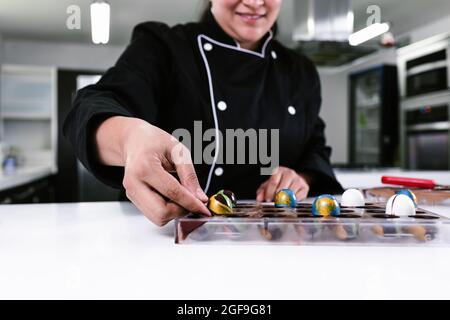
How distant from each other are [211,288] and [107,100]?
0.46 metres

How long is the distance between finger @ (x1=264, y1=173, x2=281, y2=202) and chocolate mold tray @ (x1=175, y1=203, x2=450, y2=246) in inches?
14.3

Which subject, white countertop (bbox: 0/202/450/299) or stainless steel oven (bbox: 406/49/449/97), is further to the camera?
stainless steel oven (bbox: 406/49/449/97)

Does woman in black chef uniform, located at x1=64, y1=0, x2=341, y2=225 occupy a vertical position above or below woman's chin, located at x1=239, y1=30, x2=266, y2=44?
below

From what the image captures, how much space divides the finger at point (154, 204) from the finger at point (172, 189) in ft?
0.04

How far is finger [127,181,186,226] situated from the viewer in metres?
0.49

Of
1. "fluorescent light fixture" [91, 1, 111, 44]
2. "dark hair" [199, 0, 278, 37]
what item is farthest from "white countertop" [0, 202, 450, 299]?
"dark hair" [199, 0, 278, 37]

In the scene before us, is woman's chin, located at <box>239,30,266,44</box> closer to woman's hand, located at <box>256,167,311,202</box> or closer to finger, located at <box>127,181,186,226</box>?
woman's hand, located at <box>256,167,311,202</box>

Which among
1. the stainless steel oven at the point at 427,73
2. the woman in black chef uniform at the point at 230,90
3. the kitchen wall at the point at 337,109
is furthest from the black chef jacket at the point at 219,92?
the kitchen wall at the point at 337,109

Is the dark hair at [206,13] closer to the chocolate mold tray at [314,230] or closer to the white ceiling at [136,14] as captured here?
the chocolate mold tray at [314,230]

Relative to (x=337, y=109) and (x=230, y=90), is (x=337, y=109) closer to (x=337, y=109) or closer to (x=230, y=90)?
(x=337, y=109)

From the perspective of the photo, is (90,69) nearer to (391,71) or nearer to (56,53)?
(56,53)

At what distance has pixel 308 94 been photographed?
116cm

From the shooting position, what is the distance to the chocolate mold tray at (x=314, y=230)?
1.49 ft
